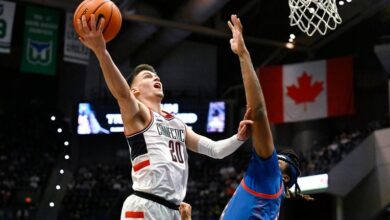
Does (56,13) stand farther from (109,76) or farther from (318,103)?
(109,76)

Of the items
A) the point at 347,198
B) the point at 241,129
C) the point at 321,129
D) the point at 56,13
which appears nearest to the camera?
the point at 241,129

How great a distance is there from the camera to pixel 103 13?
12.0ft

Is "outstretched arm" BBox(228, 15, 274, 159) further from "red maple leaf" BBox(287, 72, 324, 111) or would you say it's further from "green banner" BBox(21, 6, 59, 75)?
"red maple leaf" BBox(287, 72, 324, 111)

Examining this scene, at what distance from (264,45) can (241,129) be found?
814 inches

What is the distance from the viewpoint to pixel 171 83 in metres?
25.2

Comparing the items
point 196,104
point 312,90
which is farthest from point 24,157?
point 312,90

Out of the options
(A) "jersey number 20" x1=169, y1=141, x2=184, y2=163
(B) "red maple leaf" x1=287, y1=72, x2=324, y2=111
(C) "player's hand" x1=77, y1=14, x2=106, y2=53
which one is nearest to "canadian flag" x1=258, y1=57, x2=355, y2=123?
(B) "red maple leaf" x1=287, y1=72, x2=324, y2=111

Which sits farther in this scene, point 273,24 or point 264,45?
point 264,45

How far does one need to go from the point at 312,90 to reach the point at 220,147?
1615 cm

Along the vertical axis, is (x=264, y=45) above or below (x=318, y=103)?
above

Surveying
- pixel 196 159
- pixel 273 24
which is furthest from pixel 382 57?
pixel 196 159

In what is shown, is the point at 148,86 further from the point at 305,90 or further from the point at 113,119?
the point at 113,119

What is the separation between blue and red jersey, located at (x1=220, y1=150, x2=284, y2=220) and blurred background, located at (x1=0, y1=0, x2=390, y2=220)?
13.0 metres

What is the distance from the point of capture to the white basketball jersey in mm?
3686
